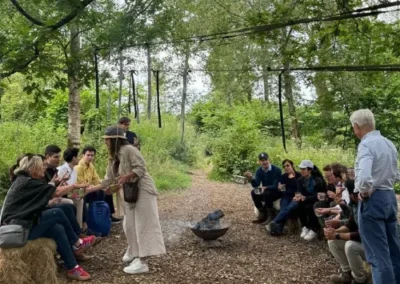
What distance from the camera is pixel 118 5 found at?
5738 millimetres

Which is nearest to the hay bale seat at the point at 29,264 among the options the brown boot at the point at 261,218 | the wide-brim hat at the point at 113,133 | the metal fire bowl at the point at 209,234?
the wide-brim hat at the point at 113,133

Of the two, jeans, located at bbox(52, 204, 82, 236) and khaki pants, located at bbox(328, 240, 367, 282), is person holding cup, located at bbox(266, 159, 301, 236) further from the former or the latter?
jeans, located at bbox(52, 204, 82, 236)

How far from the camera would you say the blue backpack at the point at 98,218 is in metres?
4.66

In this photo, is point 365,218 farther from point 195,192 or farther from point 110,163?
point 195,192

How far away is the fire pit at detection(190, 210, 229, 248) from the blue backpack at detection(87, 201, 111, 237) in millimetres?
1062

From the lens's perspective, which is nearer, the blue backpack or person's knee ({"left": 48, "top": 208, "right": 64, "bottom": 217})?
person's knee ({"left": 48, "top": 208, "right": 64, "bottom": 217})

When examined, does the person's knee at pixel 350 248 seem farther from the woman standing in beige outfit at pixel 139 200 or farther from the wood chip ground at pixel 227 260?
the woman standing in beige outfit at pixel 139 200

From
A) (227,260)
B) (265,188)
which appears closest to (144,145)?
(265,188)

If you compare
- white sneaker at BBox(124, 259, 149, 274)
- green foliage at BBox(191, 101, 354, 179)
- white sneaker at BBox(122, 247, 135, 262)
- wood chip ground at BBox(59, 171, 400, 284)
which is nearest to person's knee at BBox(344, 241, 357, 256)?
wood chip ground at BBox(59, 171, 400, 284)

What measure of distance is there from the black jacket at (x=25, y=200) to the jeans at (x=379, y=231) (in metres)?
2.41

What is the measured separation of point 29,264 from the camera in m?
3.25

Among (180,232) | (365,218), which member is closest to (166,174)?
(180,232)

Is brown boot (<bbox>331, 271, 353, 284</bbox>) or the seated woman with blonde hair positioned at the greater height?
the seated woman with blonde hair

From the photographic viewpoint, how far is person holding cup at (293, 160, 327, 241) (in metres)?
4.83
